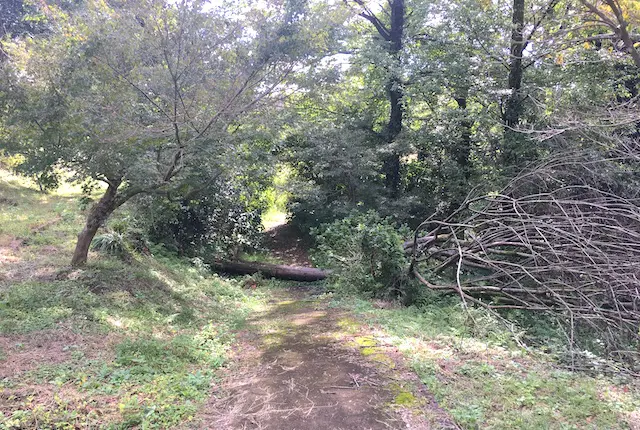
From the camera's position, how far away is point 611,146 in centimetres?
824

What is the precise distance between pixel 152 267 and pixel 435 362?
250 inches

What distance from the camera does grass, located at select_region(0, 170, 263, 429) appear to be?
11.6ft

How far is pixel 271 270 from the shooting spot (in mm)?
12148

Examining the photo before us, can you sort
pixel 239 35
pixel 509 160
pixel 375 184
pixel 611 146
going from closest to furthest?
pixel 239 35
pixel 611 146
pixel 509 160
pixel 375 184

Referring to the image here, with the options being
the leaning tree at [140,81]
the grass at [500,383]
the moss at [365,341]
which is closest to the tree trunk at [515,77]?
the grass at [500,383]

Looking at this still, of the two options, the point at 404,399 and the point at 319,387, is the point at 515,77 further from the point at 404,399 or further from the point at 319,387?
the point at 319,387

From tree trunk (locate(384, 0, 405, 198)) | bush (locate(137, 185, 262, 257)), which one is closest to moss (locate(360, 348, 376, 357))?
bush (locate(137, 185, 262, 257))

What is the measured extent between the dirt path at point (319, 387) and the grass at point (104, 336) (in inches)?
13.2

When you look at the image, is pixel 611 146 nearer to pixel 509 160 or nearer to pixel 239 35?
pixel 509 160

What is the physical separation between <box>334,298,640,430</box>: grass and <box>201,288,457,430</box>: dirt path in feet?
0.89

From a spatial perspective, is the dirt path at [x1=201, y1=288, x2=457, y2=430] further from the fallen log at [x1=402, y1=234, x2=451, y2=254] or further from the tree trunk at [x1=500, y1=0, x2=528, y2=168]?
the tree trunk at [x1=500, y1=0, x2=528, y2=168]

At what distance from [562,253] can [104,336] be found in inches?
243

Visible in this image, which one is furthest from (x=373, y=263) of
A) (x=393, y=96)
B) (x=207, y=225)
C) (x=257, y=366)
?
(x=393, y=96)

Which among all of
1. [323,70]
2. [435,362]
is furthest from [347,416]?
[323,70]
